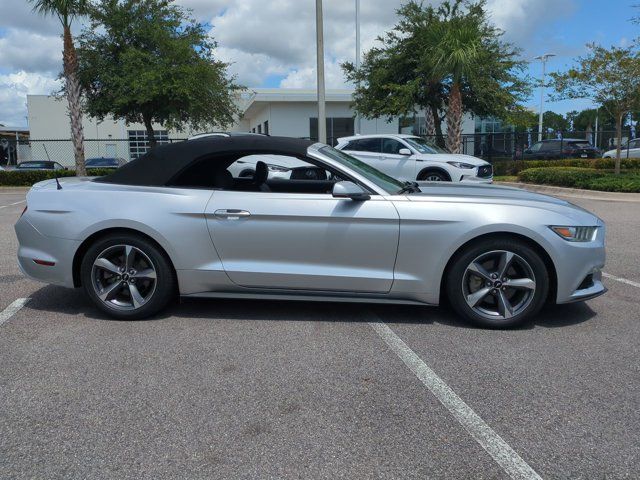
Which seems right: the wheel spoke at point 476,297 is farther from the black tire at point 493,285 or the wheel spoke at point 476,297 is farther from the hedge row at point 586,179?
the hedge row at point 586,179

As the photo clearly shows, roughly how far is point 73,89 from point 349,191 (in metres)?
19.8

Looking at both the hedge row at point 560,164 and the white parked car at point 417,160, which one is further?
the hedge row at point 560,164

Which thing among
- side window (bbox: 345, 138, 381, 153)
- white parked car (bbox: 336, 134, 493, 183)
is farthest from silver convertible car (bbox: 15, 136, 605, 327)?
side window (bbox: 345, 138, 381, 153)

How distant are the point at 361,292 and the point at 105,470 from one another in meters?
2.42

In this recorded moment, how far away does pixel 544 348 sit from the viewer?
4.14 metres

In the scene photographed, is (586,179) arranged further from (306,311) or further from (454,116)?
(306,311)

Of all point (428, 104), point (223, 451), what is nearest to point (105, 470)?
point (223, 451)

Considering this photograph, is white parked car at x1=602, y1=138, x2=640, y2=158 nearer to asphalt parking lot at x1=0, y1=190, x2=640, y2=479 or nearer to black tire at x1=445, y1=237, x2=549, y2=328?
asphalt parking lot at x1=0, y1=190, x2=640, y2=479

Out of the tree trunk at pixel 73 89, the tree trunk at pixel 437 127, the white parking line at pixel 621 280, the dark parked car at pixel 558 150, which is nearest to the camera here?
the white parking line at pixel 621 280

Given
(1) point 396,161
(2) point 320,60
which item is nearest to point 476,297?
(1) point 396,161

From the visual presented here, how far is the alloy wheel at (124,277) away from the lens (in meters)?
4.69

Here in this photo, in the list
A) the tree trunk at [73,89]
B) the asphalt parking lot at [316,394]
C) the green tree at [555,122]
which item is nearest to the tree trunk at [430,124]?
the tree trunk at [73,89]

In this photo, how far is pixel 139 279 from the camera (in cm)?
473

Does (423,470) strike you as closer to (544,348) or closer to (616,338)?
(544,348)
